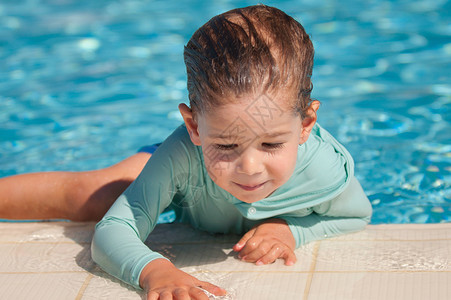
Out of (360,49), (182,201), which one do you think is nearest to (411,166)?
(182,201)

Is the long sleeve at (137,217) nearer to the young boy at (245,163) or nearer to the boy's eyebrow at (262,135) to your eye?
the young boy at (245,163)

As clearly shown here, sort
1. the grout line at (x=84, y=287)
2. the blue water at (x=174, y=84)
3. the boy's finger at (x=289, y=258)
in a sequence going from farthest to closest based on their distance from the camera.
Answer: the blue water at (x=174, y=84)
the boy's finger at (x=289, y=258)
the grout line at (x=84, y=287)

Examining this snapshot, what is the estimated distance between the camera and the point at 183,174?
2.75m

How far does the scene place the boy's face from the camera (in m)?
2.22

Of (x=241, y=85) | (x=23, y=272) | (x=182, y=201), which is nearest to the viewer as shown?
(x=241, y=85)

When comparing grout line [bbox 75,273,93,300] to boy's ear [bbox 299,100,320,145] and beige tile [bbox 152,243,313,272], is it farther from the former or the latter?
boy's ear [bbox 299,100,320,145]

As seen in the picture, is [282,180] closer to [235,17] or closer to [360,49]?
[235,17]

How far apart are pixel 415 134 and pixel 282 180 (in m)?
2.54

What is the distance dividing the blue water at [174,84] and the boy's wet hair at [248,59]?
5.74 feet

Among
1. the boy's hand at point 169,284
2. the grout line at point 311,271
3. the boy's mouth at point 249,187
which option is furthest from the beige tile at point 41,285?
the grout line at point 311,271

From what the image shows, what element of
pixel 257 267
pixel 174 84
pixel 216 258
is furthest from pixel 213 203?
pixel 174 84

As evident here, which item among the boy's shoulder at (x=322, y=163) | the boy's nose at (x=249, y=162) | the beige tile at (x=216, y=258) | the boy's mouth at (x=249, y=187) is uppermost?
the boy's nose at (x=249, y=162)

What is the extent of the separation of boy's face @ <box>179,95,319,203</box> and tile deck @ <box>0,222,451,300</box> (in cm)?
38

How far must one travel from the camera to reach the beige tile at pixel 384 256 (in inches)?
102
